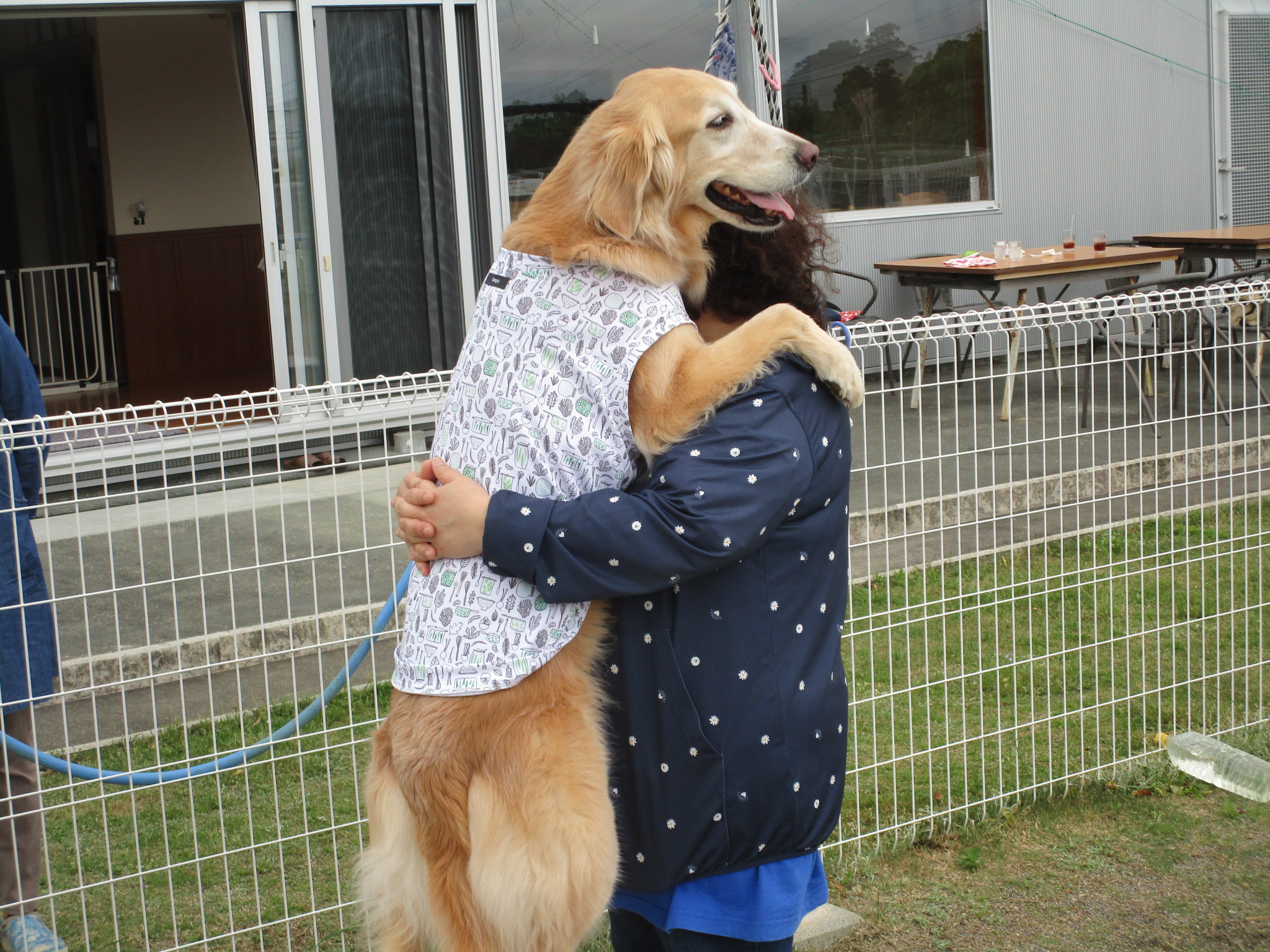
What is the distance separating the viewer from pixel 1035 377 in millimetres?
3656

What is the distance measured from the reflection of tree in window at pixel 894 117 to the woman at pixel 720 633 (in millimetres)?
8537

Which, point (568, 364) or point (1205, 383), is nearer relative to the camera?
point (568, 364)

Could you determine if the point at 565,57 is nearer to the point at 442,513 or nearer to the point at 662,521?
the point at 442,513

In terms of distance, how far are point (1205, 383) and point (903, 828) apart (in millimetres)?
2069

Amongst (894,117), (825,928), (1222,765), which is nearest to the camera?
(825,928)

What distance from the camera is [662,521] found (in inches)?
61.1

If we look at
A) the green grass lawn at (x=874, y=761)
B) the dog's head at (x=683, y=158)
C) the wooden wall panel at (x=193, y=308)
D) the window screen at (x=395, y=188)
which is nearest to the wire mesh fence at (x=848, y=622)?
the green grass lawn at (x=874, y=761)

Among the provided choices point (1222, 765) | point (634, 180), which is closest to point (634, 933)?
point (634, 180)

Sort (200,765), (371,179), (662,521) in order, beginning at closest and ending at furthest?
(662,521) < (200,765) < (371,179)

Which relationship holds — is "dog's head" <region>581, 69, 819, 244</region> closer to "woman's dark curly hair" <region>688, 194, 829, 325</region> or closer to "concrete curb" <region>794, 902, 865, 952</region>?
"woman's dark curly hair" <region>688, 194, 829, 325</region>

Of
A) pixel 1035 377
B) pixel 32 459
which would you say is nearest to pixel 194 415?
pixel 32 459

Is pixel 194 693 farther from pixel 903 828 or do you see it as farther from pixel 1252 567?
pixel 1252 567

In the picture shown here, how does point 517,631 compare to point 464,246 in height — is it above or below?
below

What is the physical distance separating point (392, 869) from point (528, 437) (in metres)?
0.69
